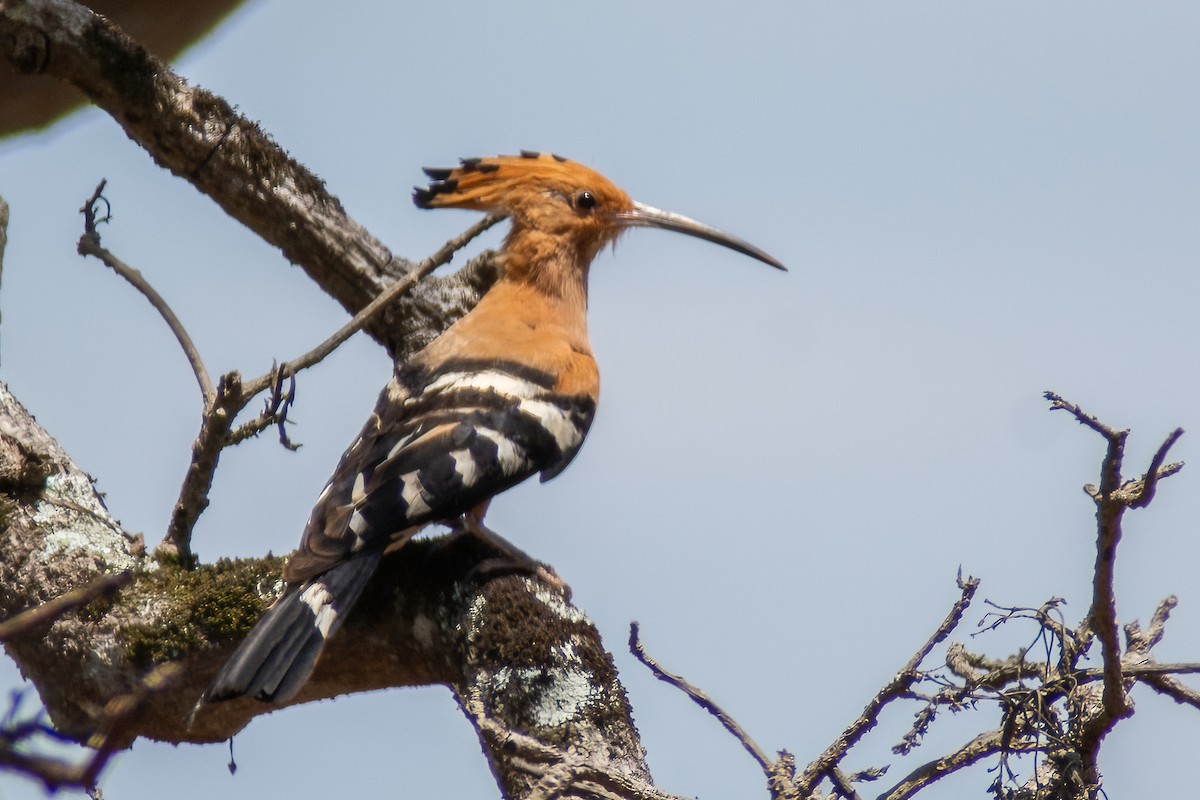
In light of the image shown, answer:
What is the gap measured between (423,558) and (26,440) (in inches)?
37.6

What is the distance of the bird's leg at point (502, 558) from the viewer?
286 centimetres

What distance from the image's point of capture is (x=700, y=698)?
2.36 metres

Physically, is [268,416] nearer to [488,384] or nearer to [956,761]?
[488,384]

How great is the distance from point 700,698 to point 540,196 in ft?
7.95

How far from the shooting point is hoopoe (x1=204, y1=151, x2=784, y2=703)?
2725 mm

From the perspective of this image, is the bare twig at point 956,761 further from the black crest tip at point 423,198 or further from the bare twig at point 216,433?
the black crest tip at point 423,198

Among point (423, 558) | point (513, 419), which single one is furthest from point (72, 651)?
point (513, 419)

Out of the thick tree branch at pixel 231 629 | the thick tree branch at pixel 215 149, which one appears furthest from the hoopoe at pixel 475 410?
the thick tree branch at pixel 215 149

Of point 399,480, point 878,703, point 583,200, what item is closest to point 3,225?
point 399,480

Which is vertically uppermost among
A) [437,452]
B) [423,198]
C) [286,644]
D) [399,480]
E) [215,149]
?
[423,198]

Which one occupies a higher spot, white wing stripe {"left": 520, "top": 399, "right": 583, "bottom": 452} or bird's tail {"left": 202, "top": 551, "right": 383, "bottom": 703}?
white wing stripe {"left": 520, "top": 399, "right": 583, "bottom": 452}

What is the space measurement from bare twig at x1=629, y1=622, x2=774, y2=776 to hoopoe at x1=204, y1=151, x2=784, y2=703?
0.64 metres

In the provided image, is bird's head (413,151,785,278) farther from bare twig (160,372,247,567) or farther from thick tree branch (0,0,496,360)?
bare twig (160,372,247,567)

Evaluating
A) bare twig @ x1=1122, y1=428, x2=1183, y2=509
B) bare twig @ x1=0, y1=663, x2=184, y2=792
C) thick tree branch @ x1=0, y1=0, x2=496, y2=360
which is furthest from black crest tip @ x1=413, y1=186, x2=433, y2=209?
bare twig @ x1=0, y1=663, x2=184, y2=792
